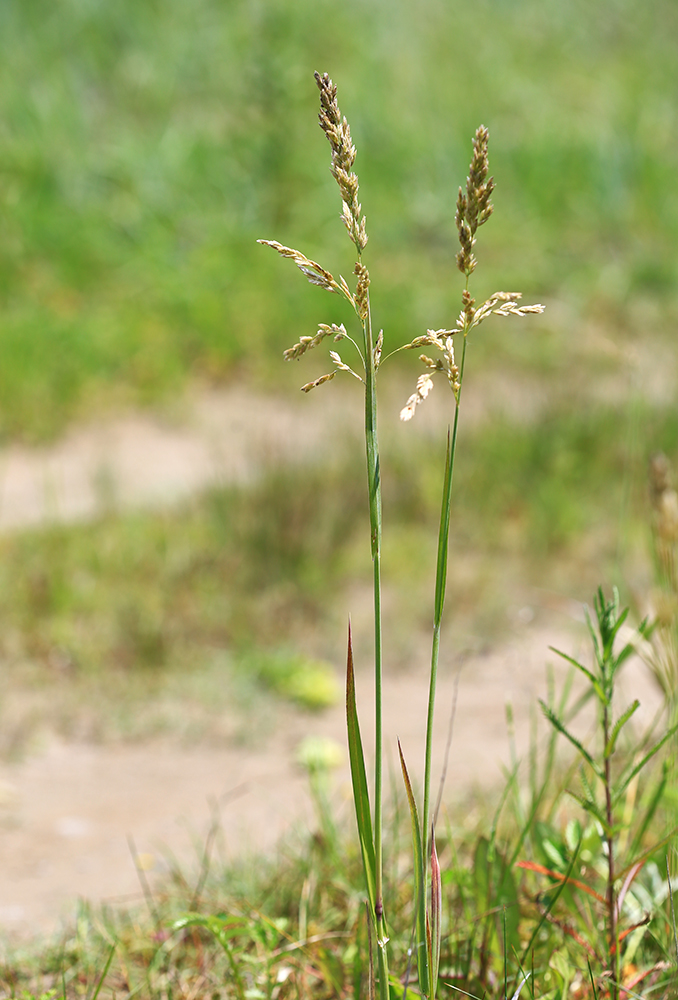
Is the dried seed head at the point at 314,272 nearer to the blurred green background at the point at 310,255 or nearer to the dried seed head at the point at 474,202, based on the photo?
the dried seed head at the point at 474,202

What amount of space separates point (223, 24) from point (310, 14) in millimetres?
961

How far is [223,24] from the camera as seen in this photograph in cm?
1038

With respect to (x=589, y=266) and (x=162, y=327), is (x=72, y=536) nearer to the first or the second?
(x=162, y=327)

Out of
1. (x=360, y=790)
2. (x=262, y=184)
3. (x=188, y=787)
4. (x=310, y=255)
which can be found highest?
(x=262, y=184)

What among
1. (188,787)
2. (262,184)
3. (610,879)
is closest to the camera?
(610,879)

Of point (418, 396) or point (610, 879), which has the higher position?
point (418, 396)

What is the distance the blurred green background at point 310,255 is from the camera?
384 cm

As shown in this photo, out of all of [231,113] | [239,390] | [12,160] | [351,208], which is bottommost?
[351,208]

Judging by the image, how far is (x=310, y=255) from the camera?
7523 millimetres

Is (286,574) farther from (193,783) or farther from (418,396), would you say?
(418,396)

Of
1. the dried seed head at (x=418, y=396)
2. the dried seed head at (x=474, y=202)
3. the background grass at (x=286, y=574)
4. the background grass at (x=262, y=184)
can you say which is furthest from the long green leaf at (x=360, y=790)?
the background grass at (x=262, y=184)

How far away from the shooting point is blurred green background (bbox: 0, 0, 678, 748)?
3.84m

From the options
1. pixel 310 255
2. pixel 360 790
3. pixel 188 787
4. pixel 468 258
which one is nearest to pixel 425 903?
pixel 360 790

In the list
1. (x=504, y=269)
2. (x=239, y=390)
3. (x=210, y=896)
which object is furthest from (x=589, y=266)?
(x=210, y=896)
